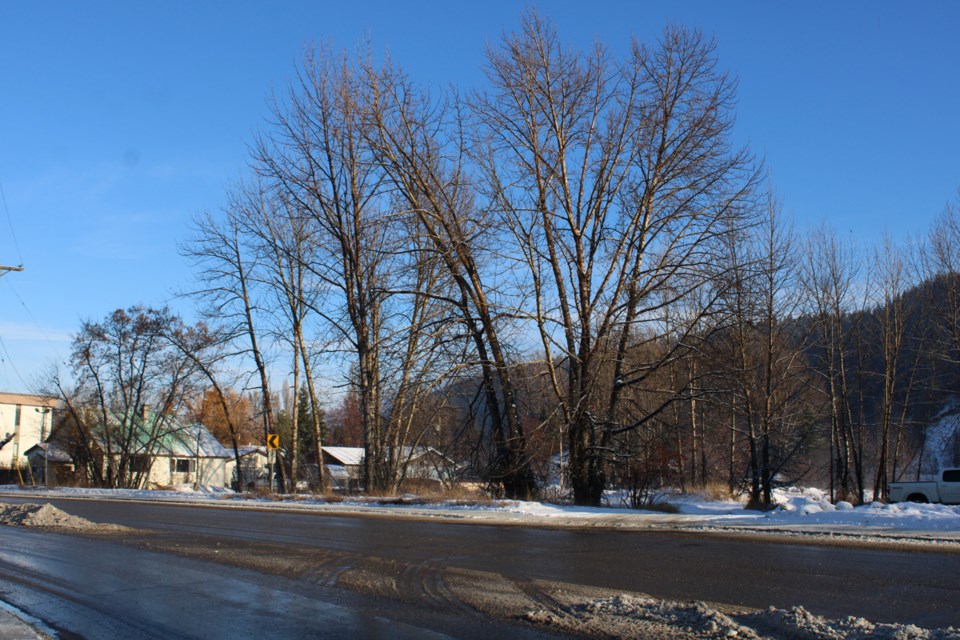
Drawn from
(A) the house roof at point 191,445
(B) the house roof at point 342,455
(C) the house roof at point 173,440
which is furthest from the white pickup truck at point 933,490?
(B) the house roof at point 342,455

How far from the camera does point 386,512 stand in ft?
69.5

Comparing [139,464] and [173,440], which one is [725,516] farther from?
[173,440]

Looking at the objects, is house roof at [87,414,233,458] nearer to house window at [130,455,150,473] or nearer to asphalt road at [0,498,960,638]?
house window at [130,455,150,473]

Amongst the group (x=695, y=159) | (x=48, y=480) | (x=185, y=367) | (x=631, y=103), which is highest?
(x=631, y=103)

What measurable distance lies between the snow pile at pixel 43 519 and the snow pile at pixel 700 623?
13.1 meters

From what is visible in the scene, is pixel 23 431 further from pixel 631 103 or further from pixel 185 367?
pixel 631 103

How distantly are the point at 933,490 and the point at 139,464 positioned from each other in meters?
52.0

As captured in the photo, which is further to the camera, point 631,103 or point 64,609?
point 631,103

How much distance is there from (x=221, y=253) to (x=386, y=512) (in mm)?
22637

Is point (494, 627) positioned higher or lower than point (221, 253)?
lower

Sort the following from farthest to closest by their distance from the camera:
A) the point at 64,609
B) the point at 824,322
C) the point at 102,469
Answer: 1. the point at 102,469
2. the point at 824,322
3. the point at 64,609

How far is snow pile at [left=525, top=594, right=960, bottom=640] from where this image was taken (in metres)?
6.03

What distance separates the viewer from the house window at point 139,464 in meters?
57.5

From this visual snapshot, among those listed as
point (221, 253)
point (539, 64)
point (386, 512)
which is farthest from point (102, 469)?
point (539, 64)
